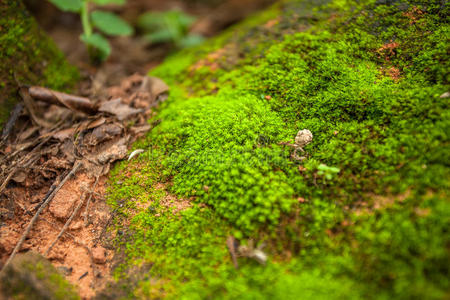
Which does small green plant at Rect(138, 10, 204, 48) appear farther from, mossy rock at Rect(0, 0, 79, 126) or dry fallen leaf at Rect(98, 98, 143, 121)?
dry fallen leaf at Rect(98, 98, 143, 121)

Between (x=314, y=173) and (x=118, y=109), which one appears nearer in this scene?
(x=314, y=173)

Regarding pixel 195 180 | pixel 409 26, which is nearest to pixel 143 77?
pixel 195 180

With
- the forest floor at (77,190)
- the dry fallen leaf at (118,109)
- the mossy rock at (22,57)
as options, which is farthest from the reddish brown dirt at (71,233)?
the mossy rock at (22,57)

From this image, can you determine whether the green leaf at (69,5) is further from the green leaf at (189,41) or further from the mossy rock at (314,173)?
the mossy rock at (314,173)

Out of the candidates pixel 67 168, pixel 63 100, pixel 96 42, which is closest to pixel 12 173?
pixel 67 168

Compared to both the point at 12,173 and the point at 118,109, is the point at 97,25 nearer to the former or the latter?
the point at 118,109

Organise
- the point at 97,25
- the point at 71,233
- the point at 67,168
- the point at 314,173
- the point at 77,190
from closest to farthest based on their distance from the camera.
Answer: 1. the point at 314,173
2. the point at 71,233
3. the point at 77,190
4. the point at 67,168
5. the point at 97,25
